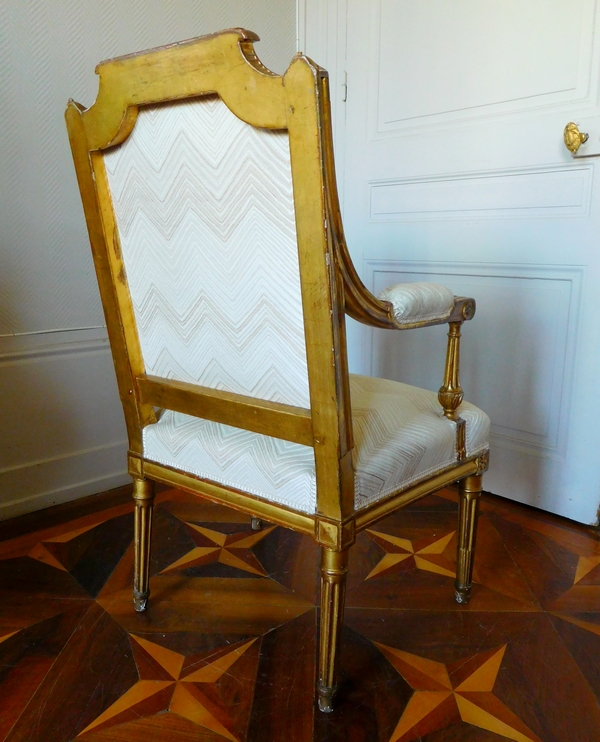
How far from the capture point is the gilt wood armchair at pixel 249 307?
68cm

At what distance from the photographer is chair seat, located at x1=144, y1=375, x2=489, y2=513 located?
824 mm

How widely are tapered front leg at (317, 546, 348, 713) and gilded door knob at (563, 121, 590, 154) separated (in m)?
1.05

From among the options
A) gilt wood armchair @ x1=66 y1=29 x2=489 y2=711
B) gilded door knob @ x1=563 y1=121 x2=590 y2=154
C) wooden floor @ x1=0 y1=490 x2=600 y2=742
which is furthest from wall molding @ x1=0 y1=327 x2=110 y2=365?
gilded door knob @ x1=563 y1=121 x2=590 y2=154

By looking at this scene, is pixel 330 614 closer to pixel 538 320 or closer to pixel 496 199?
pixel 538 320

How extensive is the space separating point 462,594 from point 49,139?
4.73ft

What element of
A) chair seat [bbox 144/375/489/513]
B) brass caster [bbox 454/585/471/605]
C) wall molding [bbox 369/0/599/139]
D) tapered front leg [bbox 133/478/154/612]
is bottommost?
brass caster [bbox 454/585/471/605]

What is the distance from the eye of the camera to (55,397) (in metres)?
1.59

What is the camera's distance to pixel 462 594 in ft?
3.77

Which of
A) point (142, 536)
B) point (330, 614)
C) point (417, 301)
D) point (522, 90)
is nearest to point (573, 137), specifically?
point (522, 90)

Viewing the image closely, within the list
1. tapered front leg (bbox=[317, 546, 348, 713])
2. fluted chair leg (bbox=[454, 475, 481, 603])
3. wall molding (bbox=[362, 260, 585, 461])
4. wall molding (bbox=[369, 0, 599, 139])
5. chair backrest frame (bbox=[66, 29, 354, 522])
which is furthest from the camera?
wall molding (bbox=[362, 260, 585, 461])

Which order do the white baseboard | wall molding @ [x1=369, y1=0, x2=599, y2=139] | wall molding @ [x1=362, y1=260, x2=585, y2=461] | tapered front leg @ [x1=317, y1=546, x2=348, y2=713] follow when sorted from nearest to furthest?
tapered front leg @ [x1=317, y1=546, x2=348, y2=713] → wall molding @ [x1=369, y1=0, x2=599, y2=139] → wall molding @ [x1=362, y1=260, x2=585, y2=461] → the white baseboard

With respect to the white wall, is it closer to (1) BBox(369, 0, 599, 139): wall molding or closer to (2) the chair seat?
(1) BBox(369, 0, 599, 139): wall molding

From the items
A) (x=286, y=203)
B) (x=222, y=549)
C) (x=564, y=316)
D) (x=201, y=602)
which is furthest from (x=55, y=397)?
(x=564, y=316)

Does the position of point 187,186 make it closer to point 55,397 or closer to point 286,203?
point 286,203
